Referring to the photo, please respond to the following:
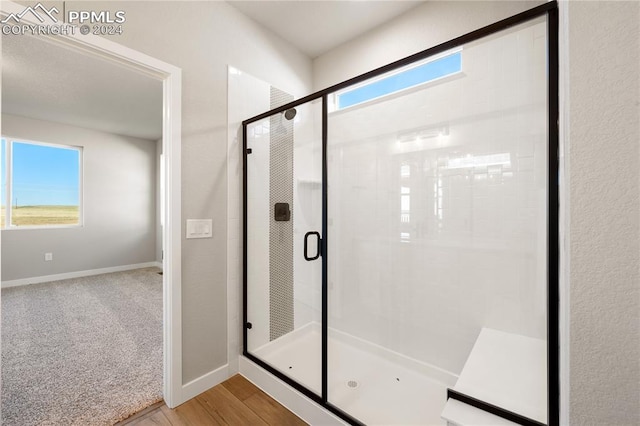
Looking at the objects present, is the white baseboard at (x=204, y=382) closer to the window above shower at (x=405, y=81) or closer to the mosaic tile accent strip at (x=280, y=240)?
the mosaic tile accent strip at (x=280, y=240)

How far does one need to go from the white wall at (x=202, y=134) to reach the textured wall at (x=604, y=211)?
6.12ft

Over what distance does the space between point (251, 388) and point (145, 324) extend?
1.68m

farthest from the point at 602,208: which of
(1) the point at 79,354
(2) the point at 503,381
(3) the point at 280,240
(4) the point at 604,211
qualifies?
(1) the point at 79,354

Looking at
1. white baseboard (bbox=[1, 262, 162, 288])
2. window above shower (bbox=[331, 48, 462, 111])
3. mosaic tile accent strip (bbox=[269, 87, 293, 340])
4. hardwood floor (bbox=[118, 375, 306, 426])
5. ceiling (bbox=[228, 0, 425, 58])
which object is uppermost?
ceiling (bbox=[228, 0, 425, 58])

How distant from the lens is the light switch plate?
70.7 inches

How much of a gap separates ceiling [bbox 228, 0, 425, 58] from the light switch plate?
164 centimetres

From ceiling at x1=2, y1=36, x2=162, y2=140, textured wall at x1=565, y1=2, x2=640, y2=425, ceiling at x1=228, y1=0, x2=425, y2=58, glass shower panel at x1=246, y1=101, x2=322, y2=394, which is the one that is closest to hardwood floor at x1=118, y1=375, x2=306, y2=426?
glass shower panel at x1=246, y1=101, x2=322, y2=394

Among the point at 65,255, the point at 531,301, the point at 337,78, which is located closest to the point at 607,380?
the point at 531,301

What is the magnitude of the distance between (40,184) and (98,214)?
89 cm

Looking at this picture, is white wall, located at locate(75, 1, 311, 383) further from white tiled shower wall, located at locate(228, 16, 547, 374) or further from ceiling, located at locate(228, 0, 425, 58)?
ceiling, located at locate(228, 0, 425, 58)

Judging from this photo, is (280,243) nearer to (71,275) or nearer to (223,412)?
(223,412)

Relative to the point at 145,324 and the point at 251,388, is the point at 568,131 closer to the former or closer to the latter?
the point at 251,388

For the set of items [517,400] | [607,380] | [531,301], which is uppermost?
[607,380]

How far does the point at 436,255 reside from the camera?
1.90 metres
